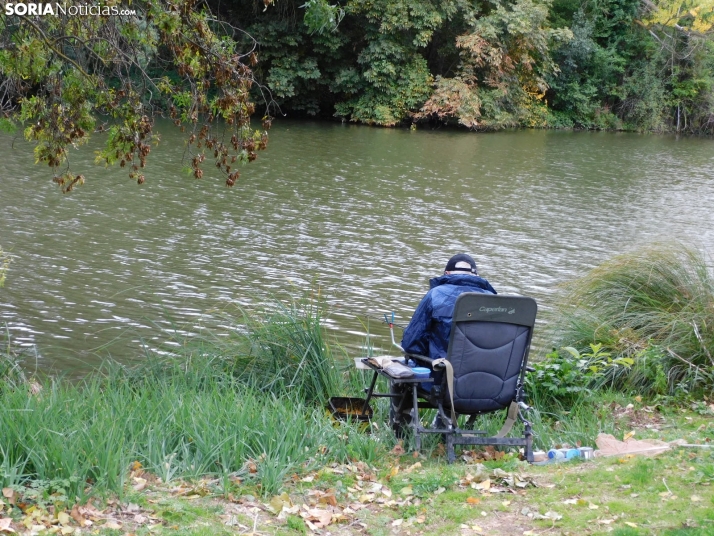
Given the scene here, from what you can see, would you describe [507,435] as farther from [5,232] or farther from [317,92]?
[317,92]

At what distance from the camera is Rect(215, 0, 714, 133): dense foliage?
1369 inches

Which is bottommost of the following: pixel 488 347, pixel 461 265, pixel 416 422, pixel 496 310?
pixel 416 422

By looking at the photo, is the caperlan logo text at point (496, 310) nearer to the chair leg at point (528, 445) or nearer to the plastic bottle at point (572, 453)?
the chair leg at point (528, 445)

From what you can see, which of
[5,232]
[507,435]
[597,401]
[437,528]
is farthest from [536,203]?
[437,528]

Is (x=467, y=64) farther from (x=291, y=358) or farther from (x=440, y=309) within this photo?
(x=440, y=309)

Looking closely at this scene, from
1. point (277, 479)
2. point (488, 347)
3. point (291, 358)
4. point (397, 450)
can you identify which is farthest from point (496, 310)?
point (291, 358)

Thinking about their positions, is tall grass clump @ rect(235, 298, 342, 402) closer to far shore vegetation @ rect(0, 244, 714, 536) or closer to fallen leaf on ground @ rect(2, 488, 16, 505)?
far shore vegetation @ rect(0, 244, 714, 536)

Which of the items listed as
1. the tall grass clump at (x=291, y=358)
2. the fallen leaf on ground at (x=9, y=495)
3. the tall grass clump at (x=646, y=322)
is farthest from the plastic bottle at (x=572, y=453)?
the fallen leaf on ground at (x=9, y=495)

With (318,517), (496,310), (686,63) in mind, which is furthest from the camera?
(686,63)

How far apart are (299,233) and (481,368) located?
9.64 metres

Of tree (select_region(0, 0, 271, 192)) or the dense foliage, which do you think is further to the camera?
the dense foliage

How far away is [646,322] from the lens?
753cm

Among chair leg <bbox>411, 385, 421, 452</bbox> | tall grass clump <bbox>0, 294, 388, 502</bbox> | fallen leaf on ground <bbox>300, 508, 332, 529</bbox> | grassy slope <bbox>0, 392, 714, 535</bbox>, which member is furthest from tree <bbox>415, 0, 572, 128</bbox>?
fallen leaf on ground <bbox>300, 508, 332, 529</bbox>

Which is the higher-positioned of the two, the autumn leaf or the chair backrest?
the chair backrest
